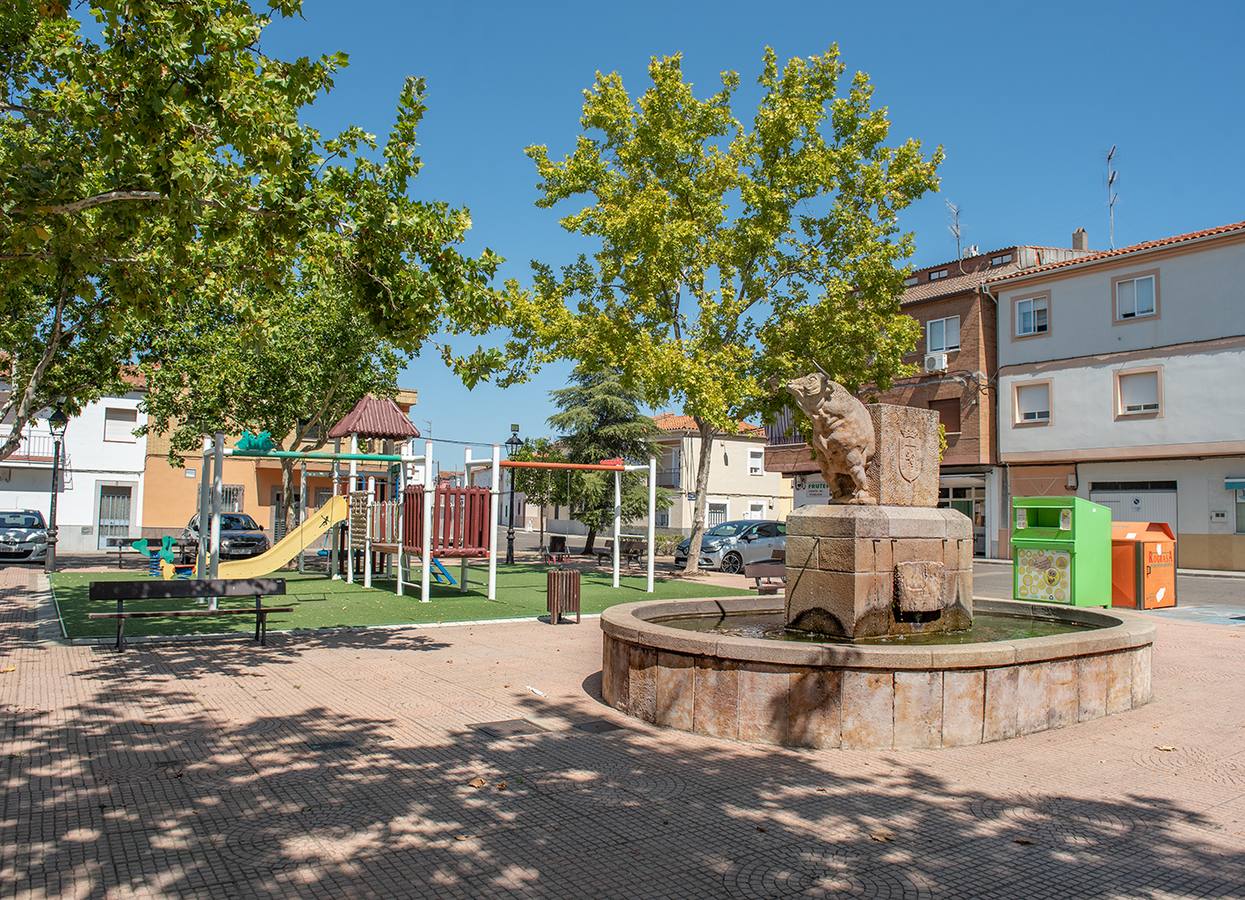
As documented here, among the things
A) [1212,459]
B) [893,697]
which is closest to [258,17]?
[893,697]

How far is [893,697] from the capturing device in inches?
253

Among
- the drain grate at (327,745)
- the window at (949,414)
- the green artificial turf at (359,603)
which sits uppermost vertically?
the window at (949,414)

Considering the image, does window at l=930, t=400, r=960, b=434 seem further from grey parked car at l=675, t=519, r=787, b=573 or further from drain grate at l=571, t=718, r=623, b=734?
drain grate at l=571, t=718, r=623, b=734

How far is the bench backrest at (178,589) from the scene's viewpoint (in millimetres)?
9953

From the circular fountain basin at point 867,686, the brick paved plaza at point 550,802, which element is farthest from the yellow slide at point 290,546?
the circular fountain basin at point 867,686

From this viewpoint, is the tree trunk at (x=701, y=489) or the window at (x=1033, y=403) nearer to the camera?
the tree trunk at (x=701, y=489)

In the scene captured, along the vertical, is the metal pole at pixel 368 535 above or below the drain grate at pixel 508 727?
above

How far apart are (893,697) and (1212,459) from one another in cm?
2568

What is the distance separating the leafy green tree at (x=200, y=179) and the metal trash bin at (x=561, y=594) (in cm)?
372

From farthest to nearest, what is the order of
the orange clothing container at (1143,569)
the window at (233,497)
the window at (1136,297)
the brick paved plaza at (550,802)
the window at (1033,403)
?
the window at (233,497) → the window at (1033,403) → the window at (1136,297) → the orange clothing container at (1143,569) → the brick paved plaza at (550,802)

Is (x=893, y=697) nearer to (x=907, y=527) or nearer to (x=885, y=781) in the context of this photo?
(x=885, y=781)

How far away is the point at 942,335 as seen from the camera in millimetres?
34219

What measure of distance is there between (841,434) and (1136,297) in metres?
25.0

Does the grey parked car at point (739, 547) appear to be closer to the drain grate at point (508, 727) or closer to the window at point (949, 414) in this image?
the window at point (949, 414)
